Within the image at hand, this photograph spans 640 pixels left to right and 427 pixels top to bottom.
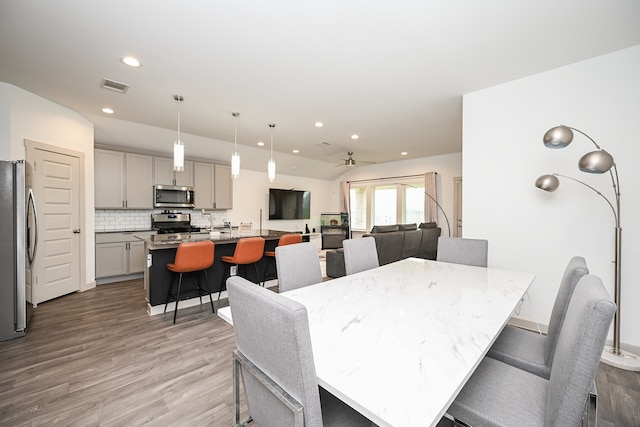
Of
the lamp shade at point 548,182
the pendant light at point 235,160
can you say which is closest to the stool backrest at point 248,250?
the pendant light at point 235,160

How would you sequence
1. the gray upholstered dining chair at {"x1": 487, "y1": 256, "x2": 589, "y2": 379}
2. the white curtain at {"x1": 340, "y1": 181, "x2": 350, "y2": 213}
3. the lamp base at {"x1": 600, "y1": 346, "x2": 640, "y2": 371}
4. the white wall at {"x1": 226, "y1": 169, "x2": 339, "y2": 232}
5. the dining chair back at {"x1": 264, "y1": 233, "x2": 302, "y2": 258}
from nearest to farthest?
the gray upholstered dining chair at {"x1": 487, "y1": 256, "x2": 589, "y2": 379}
the lamp base at {"x1": 600, "y1": 346, "x2": 640, "y2": 371}
the dining chair back at {"x1": 264, "y1": 233, "x2": 302, "y2": 258}
the white wall at {"x1": 226, "y1": 169, "x2": 339, "y2": 232}
the white curtain at {"x1": 340, "y1": 181, "x2": 350, "y2": 213}

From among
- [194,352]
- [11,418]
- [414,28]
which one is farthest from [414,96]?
→ [11,418]

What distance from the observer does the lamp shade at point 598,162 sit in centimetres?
206

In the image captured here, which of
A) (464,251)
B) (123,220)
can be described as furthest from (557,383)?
(123,220)

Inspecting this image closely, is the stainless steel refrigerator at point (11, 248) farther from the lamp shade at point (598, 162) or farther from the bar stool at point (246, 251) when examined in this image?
the lamp shade at point (598, 162)

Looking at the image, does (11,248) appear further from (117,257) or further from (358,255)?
(358,255)

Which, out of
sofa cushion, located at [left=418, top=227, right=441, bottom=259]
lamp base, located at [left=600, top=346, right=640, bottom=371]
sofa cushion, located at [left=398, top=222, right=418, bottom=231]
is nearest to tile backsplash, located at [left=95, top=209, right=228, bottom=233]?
sofa cushion, located at [left=398, top=222, right=418, bottom=231]

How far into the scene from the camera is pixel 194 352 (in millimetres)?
2424

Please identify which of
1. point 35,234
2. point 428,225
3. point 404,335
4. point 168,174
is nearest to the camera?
point 404,335

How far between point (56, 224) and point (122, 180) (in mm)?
1347

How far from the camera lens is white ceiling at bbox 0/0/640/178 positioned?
1902 millimetres

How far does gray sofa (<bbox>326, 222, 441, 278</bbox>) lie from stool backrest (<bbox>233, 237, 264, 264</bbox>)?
1610 millimetres

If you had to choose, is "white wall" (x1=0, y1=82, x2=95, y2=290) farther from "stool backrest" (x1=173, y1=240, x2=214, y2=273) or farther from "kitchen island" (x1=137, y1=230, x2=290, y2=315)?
"stool backrest" (x1=173, y1=240, x2=214, y2=273)

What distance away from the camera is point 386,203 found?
8.27 m
